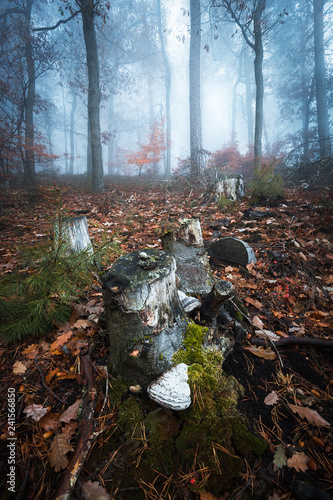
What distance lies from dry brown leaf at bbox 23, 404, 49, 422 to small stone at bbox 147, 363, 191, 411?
708 millimetres

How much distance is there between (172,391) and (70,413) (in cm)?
67

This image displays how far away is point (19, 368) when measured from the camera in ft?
5.12

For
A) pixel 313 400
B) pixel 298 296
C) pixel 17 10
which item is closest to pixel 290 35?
pixel 17 10

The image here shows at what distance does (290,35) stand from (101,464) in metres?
29.4

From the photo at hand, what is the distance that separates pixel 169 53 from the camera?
23156mm

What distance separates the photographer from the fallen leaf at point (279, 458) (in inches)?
42.3

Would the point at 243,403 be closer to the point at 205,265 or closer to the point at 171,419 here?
the point at 171,419

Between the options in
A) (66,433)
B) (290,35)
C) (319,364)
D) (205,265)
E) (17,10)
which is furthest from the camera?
(290,35)

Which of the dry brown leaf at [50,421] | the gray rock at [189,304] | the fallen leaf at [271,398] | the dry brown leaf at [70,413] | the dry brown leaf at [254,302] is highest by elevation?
the gray rock at [189,304]

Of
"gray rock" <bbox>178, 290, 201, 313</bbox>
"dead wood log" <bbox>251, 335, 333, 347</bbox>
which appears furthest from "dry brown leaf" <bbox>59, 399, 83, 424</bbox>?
"dead wood log" <bbox>251, 335, 333, 347</bbox>

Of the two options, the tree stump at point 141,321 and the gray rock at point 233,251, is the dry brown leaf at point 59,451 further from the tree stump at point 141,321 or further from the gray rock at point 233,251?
the gray rock at point 233,251

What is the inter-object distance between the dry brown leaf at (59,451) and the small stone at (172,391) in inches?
20.4

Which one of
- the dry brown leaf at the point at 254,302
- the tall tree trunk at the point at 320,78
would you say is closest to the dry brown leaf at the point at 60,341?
the dry brown leaf at the point at 254,302

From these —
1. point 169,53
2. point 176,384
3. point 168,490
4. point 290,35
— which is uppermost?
point 169,53
